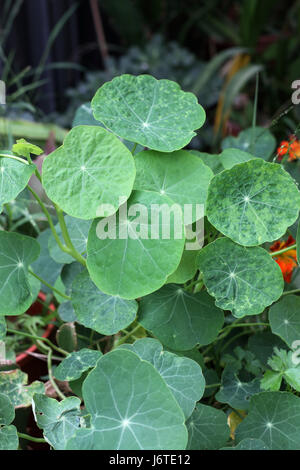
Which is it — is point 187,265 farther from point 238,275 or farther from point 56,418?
point 56,418

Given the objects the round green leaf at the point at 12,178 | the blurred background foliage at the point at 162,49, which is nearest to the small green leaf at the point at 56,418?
the round green leaf at the point at 12,178

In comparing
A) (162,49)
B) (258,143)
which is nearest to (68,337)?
(258,143)

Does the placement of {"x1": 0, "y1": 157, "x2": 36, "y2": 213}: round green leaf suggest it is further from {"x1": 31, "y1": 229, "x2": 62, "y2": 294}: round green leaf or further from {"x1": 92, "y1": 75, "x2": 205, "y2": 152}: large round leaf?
{"x1": 31, "y1": 229, "x2": 62, "y2": 294}: round green leaf

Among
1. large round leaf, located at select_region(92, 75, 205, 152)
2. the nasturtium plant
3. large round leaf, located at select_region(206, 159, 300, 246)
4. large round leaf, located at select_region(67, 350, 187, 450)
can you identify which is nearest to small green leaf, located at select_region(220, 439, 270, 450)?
the nasturtium plant

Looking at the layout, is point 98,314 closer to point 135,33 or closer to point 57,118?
point 57,118

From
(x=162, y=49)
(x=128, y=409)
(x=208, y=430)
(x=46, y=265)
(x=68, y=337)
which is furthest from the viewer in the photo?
(x=162, y=49)

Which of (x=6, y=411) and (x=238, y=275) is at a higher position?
(x=238, y=275)

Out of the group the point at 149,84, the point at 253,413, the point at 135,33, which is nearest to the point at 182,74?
the point at 135,33
